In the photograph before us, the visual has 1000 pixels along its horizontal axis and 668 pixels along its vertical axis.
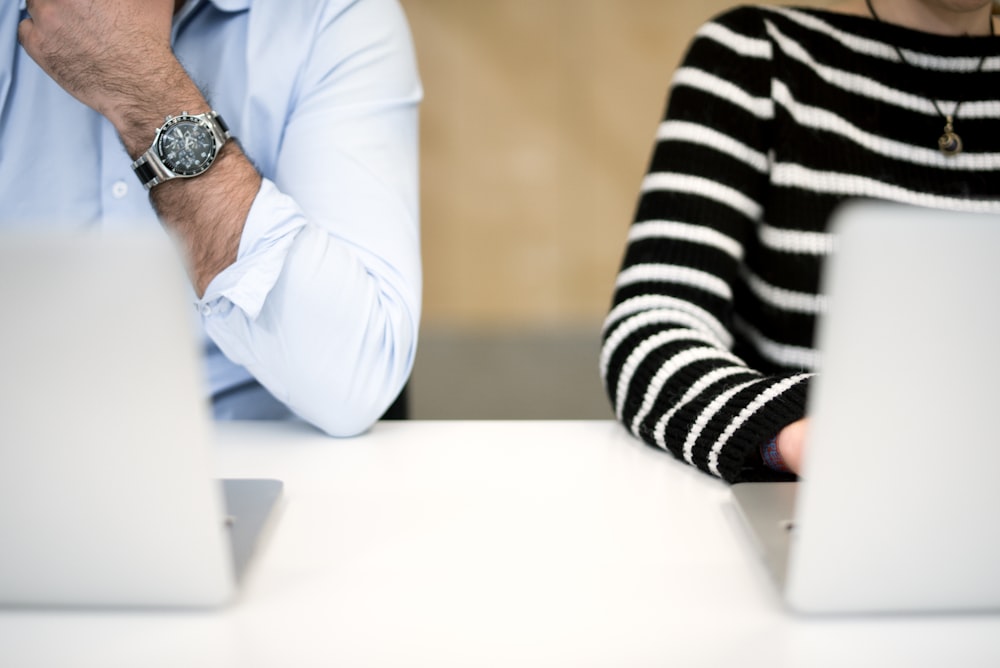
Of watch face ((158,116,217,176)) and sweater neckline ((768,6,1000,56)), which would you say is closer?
watch face ((158,116,217,176))

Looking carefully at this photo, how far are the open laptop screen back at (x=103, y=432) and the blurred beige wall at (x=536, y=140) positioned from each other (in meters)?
2.63

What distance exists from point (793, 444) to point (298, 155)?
0.58 meters

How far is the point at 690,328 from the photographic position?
0.94 metres

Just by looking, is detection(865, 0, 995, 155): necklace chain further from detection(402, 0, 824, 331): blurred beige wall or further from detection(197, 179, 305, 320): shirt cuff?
detection(402, 0, 824, 331): blurred beige wall

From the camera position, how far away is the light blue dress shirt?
0.90 metres

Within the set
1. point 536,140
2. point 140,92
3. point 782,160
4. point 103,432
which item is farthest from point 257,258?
point 536,140

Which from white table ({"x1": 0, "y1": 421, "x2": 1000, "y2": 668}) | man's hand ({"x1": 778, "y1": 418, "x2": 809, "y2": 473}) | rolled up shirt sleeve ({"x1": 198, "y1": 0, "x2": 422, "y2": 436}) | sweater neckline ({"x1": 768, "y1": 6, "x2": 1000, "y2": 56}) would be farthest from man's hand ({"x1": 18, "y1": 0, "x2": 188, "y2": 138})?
sweater neckline ({"x1": 768, "y1": 6, "x2": 1000, "y2": 56})

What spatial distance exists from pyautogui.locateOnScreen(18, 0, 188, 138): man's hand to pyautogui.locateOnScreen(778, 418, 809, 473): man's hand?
648mm

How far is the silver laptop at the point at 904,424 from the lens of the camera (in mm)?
438

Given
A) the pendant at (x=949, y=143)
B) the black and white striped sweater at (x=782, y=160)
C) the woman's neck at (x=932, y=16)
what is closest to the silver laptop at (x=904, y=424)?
the black and white striped sweater at (x=782, y=160)

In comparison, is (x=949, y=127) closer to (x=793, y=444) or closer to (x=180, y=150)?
(x=793, y=444)

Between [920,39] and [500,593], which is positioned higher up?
[920,39]

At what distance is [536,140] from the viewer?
9.95 ft

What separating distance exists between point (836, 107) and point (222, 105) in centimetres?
73
